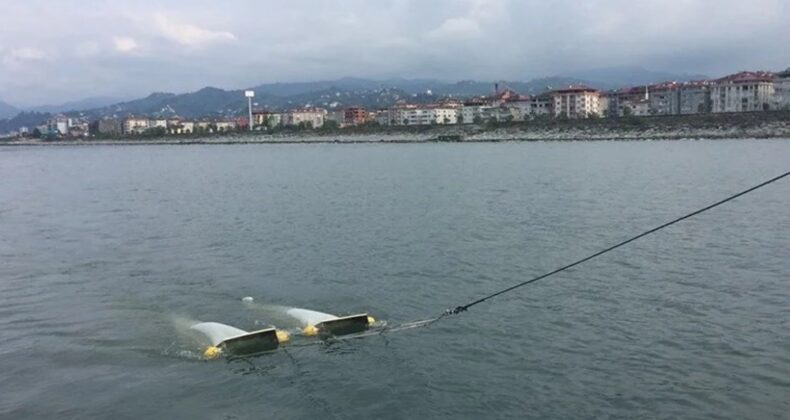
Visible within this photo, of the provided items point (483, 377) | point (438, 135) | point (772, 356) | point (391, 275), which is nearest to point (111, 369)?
point (483, 377)

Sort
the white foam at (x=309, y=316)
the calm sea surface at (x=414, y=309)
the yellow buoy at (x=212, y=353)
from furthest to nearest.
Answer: the white foam at (x=309, y=316), the yellow buoy at (x=212, y=353), the calm sea surface at (x=414, y=309)

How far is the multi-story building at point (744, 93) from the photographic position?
498ft

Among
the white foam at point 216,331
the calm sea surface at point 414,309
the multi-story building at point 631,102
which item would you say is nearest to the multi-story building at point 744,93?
the multi-story building at point 631,102

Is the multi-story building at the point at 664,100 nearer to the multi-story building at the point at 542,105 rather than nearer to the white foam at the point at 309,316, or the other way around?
the multi-story building at the point at 542,105

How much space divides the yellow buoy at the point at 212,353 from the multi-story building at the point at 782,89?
165 meters

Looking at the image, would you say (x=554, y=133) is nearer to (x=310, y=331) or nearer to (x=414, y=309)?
(x=414, y=309)

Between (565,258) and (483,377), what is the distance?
9.79 m

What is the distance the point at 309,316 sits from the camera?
14.5 metres

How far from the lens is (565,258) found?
2027cm

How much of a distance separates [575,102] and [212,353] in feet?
564

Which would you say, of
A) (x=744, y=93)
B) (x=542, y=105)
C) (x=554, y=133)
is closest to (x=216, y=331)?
(x=554, y=133)

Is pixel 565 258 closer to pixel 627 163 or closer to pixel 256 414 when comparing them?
pixel 256 414

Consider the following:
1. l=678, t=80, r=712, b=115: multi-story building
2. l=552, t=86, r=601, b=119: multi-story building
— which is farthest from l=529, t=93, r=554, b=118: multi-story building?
l=678, t=80, r=712, b=115: multi-story building

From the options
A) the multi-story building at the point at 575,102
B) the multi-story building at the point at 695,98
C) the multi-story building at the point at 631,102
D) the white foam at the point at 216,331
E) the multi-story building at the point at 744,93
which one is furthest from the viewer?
the multi-story building at the point at 631,102
